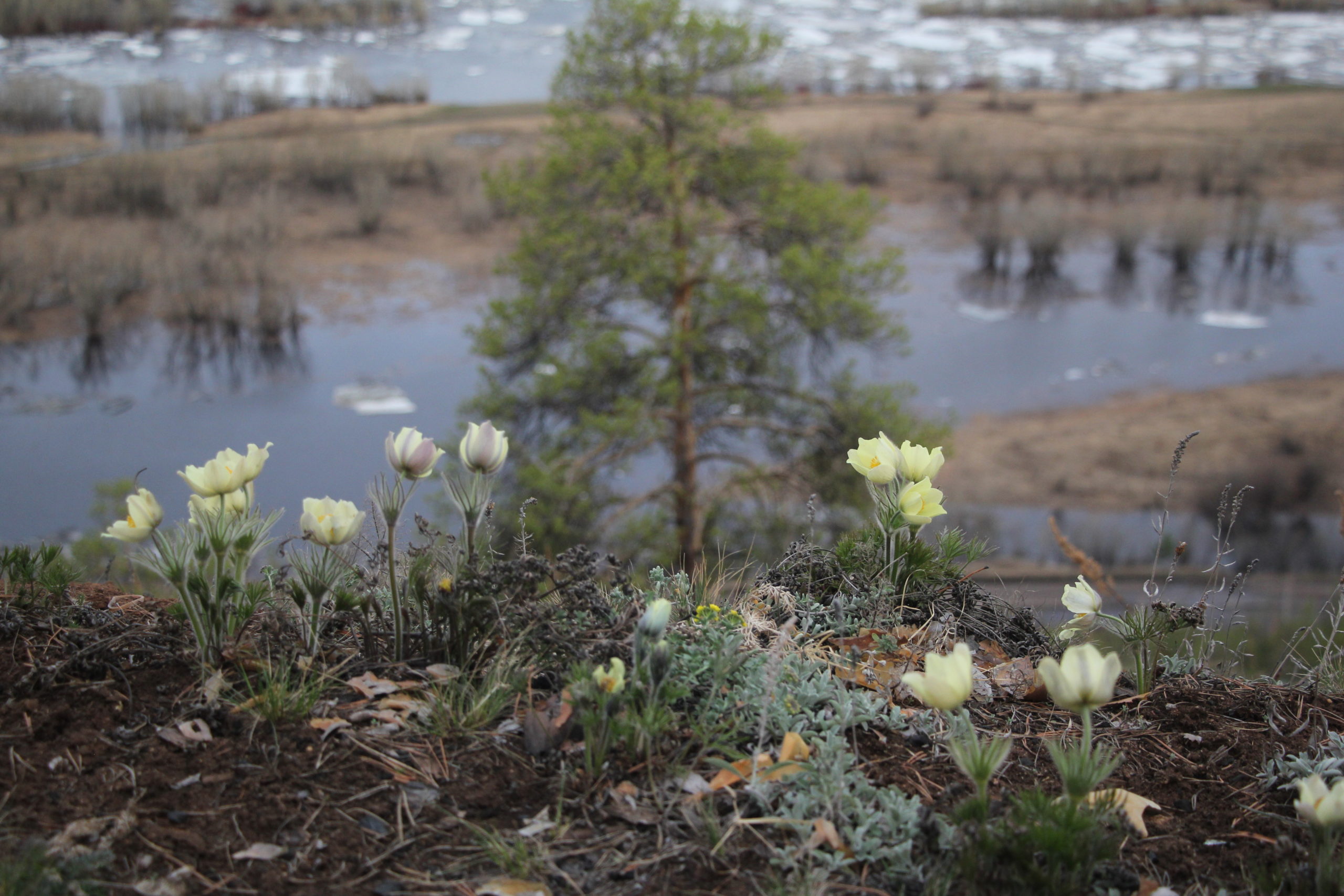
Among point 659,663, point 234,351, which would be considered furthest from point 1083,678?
point 234,351

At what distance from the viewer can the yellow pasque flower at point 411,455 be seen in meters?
2.14

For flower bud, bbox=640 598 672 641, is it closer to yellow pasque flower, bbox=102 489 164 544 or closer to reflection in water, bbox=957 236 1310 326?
yellow pasque flower, bbox=102 489 164 544

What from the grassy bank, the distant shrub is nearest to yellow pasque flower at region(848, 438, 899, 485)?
the grassy bank

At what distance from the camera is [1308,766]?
208 centimetres

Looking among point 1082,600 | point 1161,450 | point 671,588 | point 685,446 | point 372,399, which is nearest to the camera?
point 1082,600

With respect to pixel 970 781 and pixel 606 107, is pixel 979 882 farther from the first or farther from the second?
pixel 606 107

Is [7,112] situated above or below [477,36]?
below

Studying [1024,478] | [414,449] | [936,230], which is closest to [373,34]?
[936,230]

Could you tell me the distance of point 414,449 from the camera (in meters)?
2.15

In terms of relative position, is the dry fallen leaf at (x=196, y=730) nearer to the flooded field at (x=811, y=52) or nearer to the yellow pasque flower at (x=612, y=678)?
the yellow pasque flower at (x=612, y=678)

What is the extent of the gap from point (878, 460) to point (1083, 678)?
0.95 metres

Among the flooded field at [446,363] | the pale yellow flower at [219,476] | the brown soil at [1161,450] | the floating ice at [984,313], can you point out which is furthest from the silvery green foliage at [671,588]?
the floating ice at [984,313]

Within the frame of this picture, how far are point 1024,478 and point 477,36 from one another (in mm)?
23269

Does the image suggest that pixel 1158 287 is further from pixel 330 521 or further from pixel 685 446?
pixel 330 521
